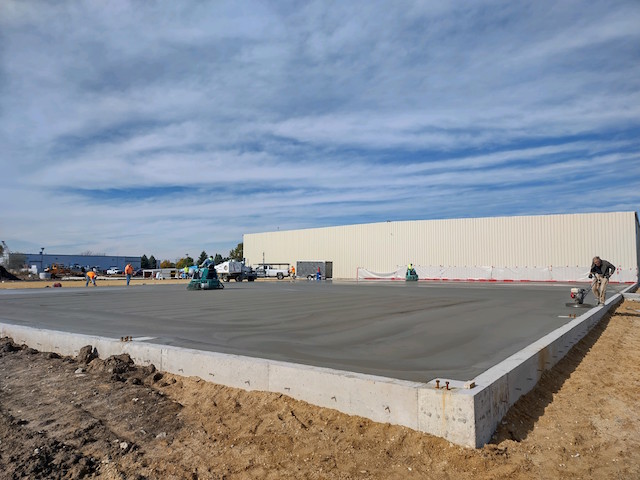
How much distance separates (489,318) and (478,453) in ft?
Result: 29.6

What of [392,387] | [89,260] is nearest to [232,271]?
[392,387]

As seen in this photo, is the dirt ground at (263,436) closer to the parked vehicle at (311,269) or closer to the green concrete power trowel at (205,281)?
the green concrete power trowel at (205,281)

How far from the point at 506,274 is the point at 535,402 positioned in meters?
45.2

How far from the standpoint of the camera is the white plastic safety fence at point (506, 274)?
4141 cm

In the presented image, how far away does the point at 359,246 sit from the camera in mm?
62406

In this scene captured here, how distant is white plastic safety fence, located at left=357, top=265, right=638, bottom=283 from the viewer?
4141cm

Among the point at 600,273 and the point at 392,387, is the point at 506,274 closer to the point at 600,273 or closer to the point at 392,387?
the point at 600,273

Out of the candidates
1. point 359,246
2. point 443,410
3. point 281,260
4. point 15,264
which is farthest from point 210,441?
point 15,264

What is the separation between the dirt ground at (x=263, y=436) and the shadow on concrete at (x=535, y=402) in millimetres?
20

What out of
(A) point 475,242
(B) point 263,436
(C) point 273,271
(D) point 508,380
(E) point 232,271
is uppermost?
(A) point 475,242

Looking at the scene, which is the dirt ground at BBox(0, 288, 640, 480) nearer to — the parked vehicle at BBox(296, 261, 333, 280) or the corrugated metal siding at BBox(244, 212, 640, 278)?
the corrugated metal siding at BBox(244, 212, 640, 278)

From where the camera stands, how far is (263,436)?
474 cm

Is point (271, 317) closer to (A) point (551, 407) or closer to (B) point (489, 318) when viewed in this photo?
(B) point (489, 318)

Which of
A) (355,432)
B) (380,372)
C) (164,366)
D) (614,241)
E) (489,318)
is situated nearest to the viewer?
(355,432)
